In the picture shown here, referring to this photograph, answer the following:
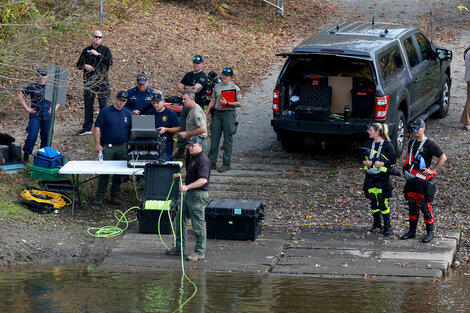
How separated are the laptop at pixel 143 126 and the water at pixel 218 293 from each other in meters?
2.75

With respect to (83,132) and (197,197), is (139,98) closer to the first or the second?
(83,132)

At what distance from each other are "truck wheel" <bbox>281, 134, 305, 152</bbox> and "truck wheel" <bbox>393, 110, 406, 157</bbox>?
185cm

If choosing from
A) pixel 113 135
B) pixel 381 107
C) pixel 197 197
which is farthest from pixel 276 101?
pixel 197 197

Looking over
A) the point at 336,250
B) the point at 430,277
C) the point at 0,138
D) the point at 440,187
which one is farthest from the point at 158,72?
the point at 430,277

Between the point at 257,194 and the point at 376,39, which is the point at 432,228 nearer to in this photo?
the point at 257,194

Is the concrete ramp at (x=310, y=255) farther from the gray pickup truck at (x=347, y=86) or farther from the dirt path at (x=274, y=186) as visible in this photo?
the gray pickup truck at (x=347, y=86)

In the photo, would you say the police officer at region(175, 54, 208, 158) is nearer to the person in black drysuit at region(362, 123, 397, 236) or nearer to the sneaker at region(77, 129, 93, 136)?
the sneaker at region(77, 129, 93, 136)

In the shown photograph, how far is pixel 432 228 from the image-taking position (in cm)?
1014

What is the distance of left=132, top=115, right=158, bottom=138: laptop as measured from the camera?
1151 cm

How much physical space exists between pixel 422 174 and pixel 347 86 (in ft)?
12.4

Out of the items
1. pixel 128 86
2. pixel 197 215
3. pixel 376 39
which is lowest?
pixel 197 215

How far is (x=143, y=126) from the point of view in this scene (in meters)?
11.5

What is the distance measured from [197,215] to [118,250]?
123cm

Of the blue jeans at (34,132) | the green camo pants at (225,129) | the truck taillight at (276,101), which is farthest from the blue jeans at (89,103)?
the truck taillight at (276,101)
